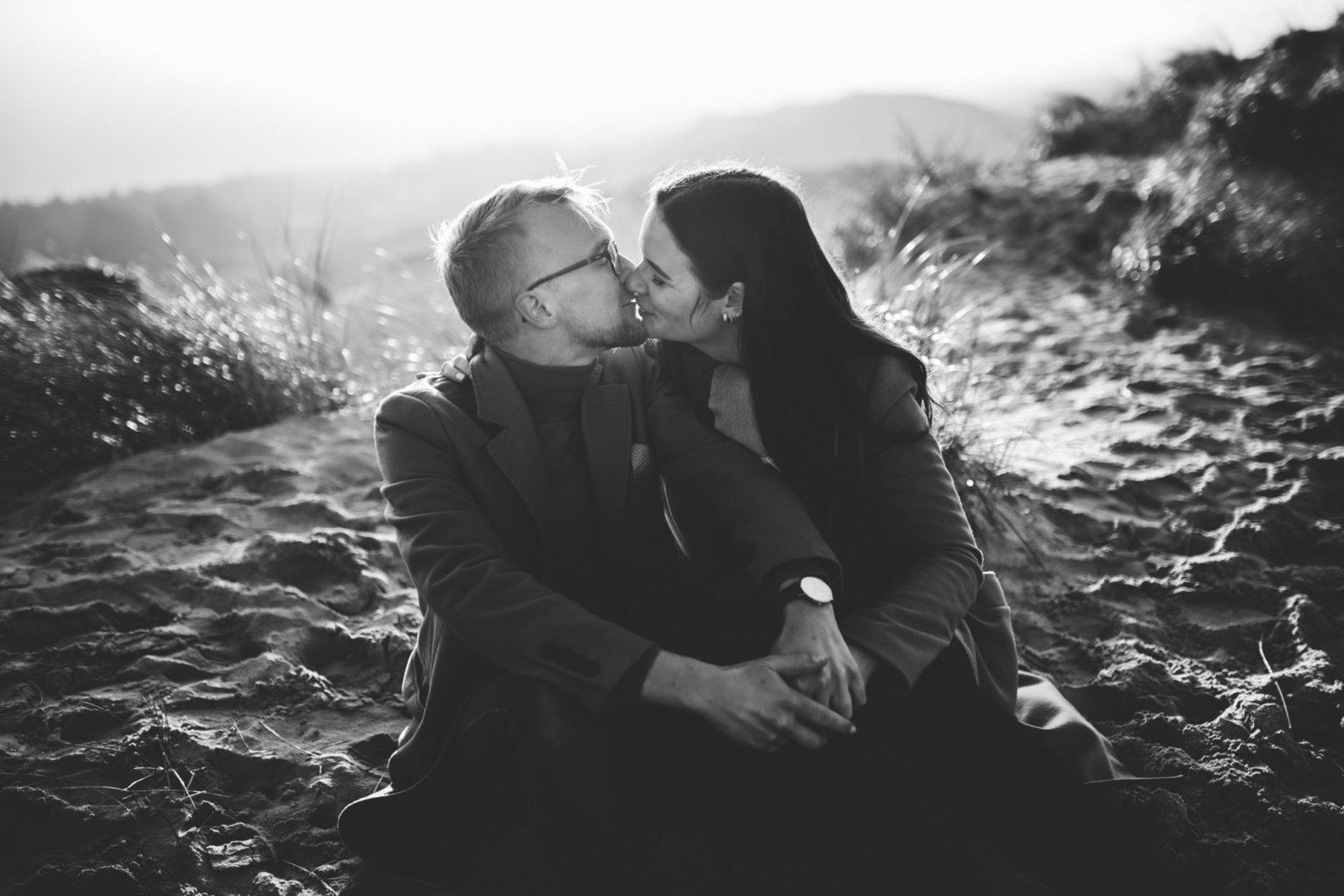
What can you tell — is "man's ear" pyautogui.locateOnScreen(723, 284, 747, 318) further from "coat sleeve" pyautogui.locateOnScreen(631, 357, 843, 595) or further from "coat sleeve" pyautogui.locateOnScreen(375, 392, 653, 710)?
"coat sleeve" pyautogui.locateOnScreen(375, 392, 653, 710)

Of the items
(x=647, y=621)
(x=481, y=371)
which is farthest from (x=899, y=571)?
(x=481, y=371)

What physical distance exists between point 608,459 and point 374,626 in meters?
1.39

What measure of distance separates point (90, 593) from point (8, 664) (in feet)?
1.35

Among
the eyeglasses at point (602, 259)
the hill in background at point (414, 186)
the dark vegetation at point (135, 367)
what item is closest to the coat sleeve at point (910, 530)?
the eyeglasses at point (602, 259)

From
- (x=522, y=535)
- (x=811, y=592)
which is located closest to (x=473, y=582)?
(x=522, y=535)

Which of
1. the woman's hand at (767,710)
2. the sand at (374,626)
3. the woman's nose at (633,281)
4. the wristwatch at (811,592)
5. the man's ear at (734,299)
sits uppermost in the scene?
the woman's nose at (633,281)

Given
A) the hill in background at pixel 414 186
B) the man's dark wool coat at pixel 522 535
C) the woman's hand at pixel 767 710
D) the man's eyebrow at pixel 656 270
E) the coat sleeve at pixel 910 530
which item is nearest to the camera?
the woman's hand at pixel 767 710

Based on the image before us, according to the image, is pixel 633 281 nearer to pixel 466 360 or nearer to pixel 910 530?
pixel 466 360

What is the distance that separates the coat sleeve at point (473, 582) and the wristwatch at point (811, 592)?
0.37m

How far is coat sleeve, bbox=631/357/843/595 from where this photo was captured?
6.99 feet

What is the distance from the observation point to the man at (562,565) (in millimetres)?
1877

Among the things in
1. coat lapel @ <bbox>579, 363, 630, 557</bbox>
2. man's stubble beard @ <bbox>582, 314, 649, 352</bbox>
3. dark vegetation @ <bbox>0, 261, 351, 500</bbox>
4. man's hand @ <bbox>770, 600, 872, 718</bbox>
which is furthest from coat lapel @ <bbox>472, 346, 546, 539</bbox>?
dark vegetation @ <bbox>0, 261, 351, 500</bbox>

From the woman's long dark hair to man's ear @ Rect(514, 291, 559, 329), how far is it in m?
0.39

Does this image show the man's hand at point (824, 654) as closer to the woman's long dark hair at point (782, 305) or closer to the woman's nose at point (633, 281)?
the woman's long dark hair at point (782, 305)
